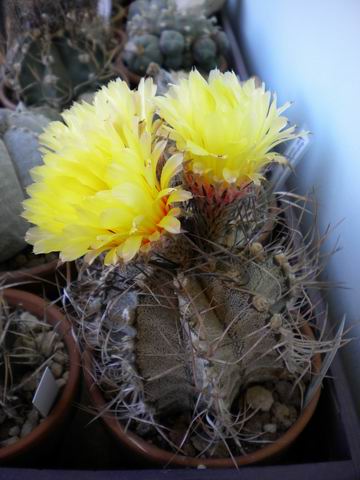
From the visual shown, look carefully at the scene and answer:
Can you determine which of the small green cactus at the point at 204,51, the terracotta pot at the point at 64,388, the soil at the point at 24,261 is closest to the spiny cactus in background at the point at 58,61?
the small green cactus at the point at 204,51

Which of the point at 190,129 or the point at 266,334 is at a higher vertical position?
the point at 190,129

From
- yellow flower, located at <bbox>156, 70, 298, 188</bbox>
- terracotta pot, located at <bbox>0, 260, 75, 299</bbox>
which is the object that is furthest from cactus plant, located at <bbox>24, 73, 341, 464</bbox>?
terracotta pot, located at <bbox>0, 260, 75, 299</bbox>

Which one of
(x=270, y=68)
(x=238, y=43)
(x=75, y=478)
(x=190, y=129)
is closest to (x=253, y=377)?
(x=75, y=478)

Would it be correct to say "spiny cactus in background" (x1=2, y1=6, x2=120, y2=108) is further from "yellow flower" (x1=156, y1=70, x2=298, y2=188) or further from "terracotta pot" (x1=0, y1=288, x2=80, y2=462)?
"yellow flower" (x1=156, y1=70, x2=298, y2=188)

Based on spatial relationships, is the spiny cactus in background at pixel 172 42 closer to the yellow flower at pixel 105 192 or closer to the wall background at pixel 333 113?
the wall background at pixel 333 113

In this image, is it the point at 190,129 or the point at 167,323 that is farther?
the point at 167,323

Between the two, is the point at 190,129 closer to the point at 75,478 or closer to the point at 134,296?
the point at 134,296
